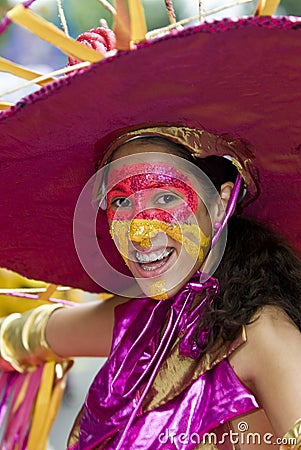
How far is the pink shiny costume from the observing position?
1.40 m

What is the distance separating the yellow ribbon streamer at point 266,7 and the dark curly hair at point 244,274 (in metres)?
0.42

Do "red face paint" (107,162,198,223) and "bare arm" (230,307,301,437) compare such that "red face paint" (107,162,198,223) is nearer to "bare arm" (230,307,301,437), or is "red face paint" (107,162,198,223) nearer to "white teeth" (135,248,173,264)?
"white teeth" (135,248,173,264)

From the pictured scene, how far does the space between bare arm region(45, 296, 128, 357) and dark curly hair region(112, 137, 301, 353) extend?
1.23 feet

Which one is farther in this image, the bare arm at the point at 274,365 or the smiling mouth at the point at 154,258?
the smiling mouth at the point at 154,258

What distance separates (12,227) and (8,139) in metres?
0.38

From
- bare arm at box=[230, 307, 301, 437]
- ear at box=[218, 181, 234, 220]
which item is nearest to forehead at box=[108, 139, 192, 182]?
ear at box=[218, 181, 234, 220]

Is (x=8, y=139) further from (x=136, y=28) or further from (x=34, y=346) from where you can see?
(x=34, y=346)

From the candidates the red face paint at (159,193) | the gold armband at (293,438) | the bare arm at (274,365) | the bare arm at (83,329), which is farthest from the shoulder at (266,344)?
the bare arm at (83,329)

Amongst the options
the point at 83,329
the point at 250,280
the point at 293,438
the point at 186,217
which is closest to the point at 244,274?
the point at 250,280

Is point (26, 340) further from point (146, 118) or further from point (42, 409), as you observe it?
point (146, 118)

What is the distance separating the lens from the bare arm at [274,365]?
50.2 inches

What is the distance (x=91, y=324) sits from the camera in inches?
73.6

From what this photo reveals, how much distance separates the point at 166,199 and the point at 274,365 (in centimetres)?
37

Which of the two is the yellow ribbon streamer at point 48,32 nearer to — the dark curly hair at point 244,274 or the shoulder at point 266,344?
the dark curly hair at point 244,274
